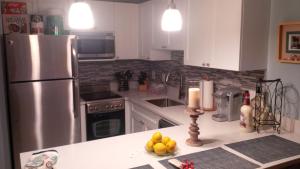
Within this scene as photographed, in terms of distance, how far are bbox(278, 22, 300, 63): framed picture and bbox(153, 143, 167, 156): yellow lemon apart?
1.22 m

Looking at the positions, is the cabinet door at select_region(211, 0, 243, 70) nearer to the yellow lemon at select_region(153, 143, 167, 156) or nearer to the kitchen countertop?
the kitchen countertop

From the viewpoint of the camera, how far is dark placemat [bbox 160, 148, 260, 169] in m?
1.45

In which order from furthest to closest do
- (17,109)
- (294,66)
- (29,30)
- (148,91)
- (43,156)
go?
(148,91) → (29,30) → (17,109) → (294,66) → (43,156)

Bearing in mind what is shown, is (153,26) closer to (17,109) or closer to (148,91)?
(148,91)

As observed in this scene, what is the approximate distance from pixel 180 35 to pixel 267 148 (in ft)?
5.01

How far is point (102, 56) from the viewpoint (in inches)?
132

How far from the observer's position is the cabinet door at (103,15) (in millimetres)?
3309

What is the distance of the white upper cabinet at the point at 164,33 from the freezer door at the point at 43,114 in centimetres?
115

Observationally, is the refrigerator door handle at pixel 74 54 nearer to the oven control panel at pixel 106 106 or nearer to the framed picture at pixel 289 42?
the oven control panel at pixel 106 106

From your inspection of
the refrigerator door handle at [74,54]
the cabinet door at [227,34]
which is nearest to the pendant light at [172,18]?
the cabinet door at [227,34]

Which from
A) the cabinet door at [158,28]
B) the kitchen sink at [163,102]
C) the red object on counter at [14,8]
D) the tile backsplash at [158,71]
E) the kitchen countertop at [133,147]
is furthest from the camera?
the kitchen sink at [163,102]

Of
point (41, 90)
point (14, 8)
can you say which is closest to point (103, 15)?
point (14, 8)

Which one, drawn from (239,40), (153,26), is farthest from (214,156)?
(153,26)

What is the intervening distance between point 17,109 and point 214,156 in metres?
1.95
